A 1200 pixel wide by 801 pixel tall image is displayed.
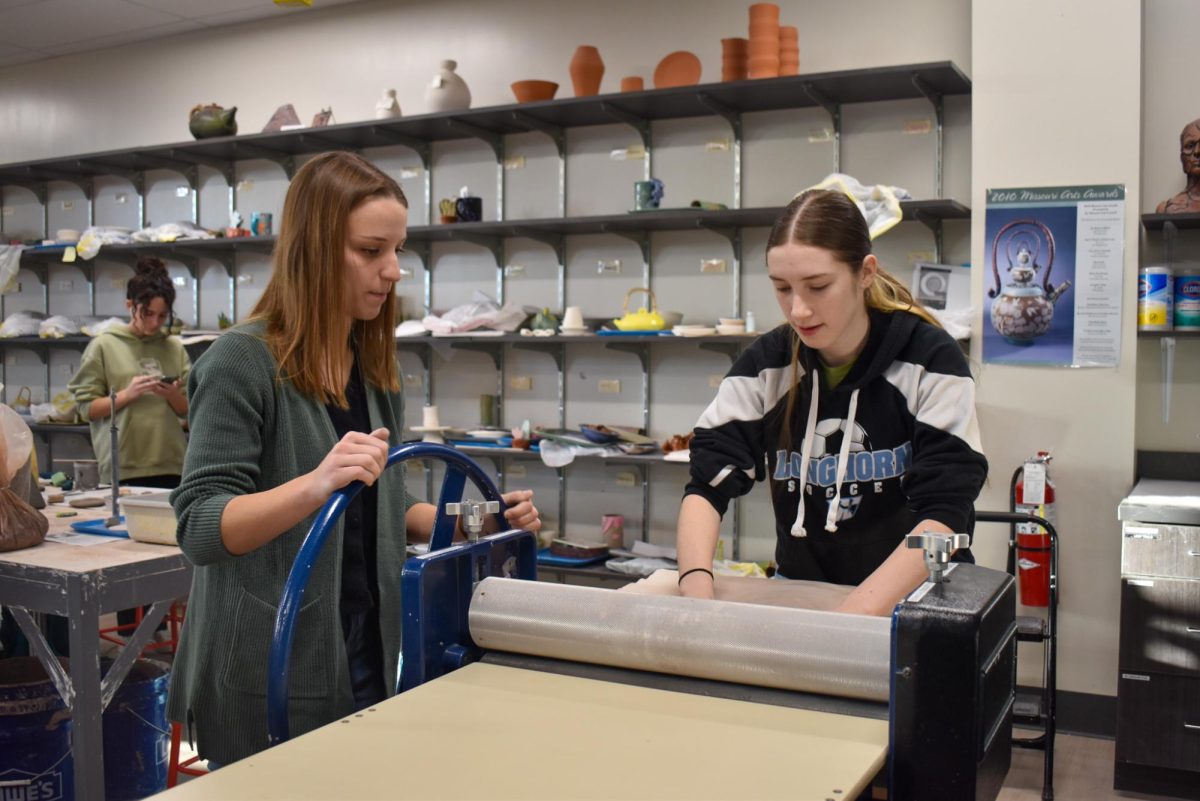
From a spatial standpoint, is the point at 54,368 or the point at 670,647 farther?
the point at 54,368

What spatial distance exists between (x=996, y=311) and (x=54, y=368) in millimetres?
5536

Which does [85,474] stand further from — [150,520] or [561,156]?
[561,156]

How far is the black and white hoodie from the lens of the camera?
1725mm

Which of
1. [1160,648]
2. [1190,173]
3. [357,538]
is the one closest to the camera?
[357,538]

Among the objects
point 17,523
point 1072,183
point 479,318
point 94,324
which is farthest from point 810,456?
point 94,324

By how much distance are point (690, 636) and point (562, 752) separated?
0.88 feet

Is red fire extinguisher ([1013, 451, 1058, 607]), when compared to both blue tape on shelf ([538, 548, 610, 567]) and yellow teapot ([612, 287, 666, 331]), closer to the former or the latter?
yellow teapot ([612, 287, 666, 331])

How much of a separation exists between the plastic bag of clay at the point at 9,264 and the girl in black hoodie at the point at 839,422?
5.52 m

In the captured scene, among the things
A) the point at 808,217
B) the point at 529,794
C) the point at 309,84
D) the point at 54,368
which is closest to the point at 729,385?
the point at 808,217

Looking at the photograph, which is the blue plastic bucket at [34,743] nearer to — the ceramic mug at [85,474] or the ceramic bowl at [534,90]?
the ceramic mug at [85,474]

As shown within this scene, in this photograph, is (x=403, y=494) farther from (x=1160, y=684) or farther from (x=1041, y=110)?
(x=1041, y=110)

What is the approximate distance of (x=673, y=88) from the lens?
430cm

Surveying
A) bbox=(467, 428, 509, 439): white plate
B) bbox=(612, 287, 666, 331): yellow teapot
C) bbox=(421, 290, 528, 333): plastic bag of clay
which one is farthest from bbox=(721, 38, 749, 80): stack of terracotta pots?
bbox=(467, 428, 509, 439): white plate

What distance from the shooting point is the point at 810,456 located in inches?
71.7
